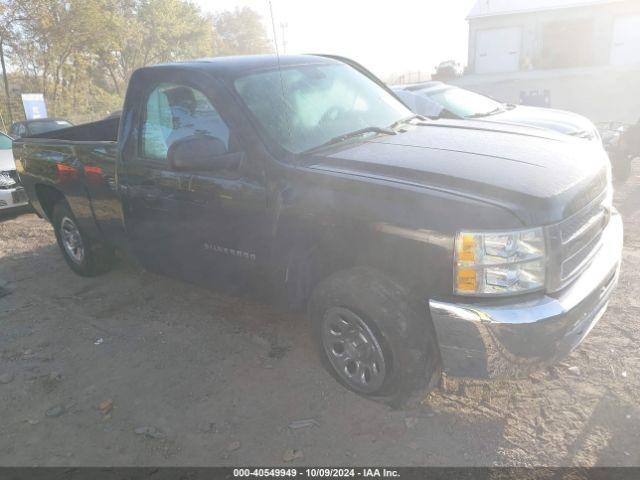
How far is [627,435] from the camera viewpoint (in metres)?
2.62

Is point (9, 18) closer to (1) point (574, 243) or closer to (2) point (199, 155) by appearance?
(2) point (199, 155)

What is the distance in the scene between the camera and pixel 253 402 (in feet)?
10.2

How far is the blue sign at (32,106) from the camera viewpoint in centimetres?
1764

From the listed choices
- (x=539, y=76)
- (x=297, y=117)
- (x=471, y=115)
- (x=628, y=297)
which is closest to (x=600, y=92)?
(x=539, y=76)

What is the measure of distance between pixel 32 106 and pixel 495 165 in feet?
64.0

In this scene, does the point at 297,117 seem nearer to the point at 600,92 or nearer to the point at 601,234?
the point at 601,234

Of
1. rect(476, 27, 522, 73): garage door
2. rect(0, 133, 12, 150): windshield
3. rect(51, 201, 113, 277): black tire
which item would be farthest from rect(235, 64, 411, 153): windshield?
rect(476, 27, 522, 73): garage door

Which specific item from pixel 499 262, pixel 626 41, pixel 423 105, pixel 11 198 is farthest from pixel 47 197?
pixel 626 41

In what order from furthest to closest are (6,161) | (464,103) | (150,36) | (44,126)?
(150,36) < (44,126) < (6,161) < (464,103)

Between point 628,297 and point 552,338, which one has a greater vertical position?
point 552,338

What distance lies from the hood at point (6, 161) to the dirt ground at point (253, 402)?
4.65m

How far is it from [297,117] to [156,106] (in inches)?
45.3

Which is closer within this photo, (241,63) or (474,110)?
(241,63)

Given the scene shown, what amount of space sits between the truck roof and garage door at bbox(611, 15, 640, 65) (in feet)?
92.7
